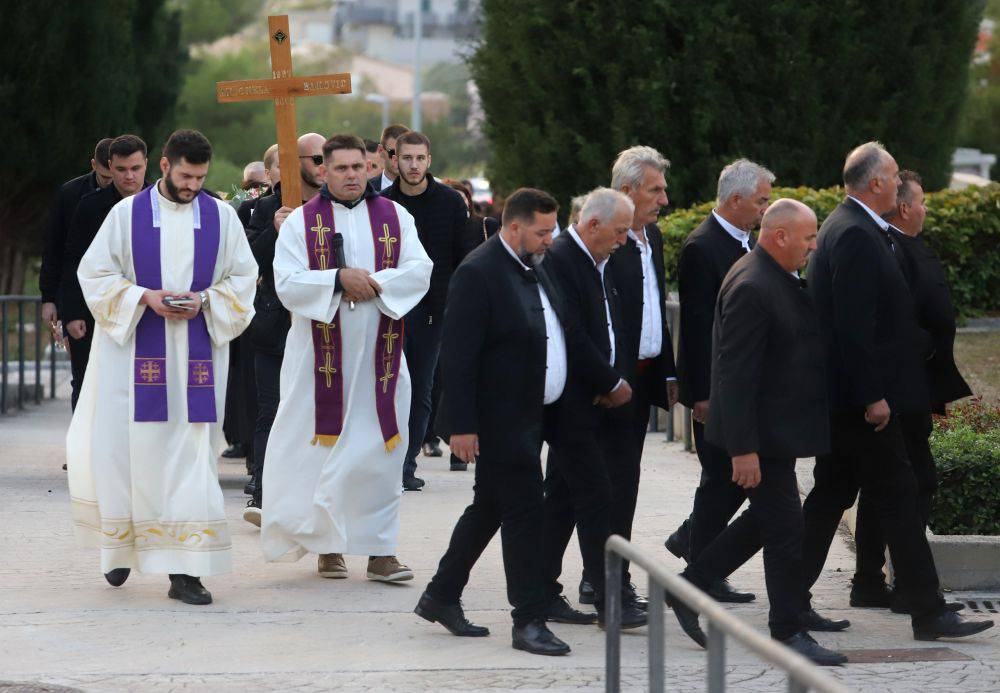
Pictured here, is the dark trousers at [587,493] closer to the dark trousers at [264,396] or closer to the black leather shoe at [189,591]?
the black leather shoe at [189,591]

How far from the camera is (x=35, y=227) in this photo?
69.8 ft

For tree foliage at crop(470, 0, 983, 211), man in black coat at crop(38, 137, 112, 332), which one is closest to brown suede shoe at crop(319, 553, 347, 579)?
man in black coat at crop(38, 137, 112, 332)

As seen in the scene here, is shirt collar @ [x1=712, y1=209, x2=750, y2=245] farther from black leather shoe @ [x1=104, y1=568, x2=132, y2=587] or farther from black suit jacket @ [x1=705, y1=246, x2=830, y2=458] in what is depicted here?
black leather shoe @ [x1=104, y1=568, x2=132, y2=587]

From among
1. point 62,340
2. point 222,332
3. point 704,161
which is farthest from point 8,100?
point 222,332

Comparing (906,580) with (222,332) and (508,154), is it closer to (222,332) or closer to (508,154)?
(222,332)

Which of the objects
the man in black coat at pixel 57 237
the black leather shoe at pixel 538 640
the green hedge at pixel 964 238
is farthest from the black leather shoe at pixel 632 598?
the green hedge at pixel 964 238

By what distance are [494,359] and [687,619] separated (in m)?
2.27

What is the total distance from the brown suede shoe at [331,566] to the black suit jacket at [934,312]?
269 centimetres

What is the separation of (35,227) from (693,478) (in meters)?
12.8

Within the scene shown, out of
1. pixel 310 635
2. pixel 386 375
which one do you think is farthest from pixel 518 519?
pixel 386 375

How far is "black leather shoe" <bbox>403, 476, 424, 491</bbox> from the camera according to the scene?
10267mm

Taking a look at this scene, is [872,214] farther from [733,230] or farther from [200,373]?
[200,373]

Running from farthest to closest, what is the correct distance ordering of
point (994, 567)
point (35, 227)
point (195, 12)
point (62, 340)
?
1. point (195, 12)
2. point (35, 227)
3. point (62, 340)
4. point (994, 567)

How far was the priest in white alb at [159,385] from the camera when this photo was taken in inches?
290
